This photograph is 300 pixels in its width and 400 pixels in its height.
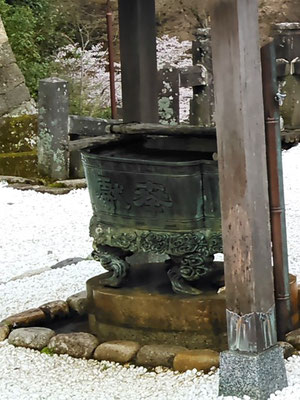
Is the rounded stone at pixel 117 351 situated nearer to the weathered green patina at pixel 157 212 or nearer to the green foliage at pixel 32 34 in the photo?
the weathered green patina at pixel 157 212

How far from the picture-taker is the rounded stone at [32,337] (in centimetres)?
495

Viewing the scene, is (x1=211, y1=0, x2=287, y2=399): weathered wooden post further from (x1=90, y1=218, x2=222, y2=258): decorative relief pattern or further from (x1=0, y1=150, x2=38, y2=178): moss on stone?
(x1=0, y1=150, x2=38, y2=178): moss on stone

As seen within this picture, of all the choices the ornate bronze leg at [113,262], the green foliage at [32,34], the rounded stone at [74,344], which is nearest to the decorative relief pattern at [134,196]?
the ornate bronze leg at [113,262]

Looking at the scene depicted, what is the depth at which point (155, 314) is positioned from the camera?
15.6ft

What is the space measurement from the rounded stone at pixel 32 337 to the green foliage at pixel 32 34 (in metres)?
9.01

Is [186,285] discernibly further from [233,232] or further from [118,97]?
[118,97]

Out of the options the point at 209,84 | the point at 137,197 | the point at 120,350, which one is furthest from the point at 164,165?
the point at 209,84

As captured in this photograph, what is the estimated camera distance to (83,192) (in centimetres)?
943

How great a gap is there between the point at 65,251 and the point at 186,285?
2893 mm

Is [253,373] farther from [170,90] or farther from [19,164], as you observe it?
[19,164]

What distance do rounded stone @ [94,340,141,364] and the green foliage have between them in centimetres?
940

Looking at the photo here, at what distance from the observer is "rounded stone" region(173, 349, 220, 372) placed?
437cm

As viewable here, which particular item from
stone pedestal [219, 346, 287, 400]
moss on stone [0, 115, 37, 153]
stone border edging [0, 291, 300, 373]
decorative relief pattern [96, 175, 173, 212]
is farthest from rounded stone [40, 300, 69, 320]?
moss on stone [0, 115, 37, 153]

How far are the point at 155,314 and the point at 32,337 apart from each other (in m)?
0.74
